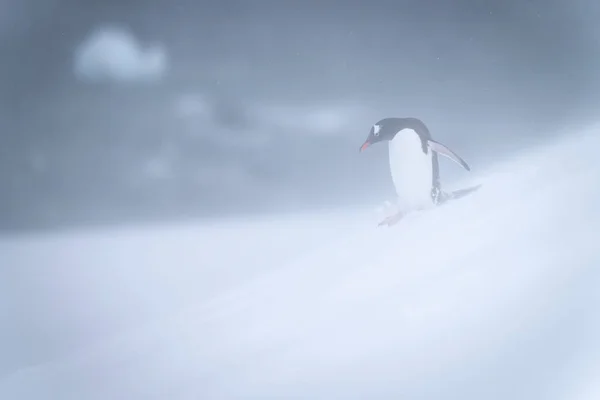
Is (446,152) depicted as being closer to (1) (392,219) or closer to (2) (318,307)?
(1) (392,219)

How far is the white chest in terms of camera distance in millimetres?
1222

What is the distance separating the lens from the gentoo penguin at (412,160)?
1.22 metres

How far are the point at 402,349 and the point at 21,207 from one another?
37.7 inches

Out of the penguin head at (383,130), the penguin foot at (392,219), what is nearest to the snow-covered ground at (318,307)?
the penguin foot at (392,219)

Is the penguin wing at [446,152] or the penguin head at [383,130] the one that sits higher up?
the penguin head at [383,130]

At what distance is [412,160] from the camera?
1228 millimetres

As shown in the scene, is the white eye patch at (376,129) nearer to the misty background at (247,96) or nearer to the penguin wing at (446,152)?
the misty background at (247,96)

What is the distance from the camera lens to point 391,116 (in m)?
1.23

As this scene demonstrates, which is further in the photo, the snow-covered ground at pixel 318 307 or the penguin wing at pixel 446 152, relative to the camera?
the penguin wing at pixel 446 152

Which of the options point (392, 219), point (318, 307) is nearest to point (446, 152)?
point (392, 219)

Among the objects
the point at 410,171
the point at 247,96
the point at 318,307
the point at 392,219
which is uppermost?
the point at 247,96

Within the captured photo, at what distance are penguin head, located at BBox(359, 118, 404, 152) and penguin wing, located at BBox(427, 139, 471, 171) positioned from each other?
0.30ft

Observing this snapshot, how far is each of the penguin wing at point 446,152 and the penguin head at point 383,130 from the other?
0.09 metres

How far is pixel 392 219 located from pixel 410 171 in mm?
132
